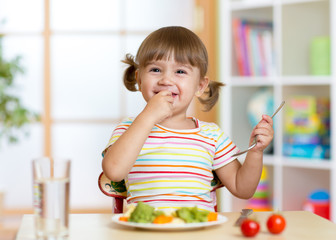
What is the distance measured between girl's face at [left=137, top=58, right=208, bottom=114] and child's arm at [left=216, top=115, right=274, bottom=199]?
0.67 ft

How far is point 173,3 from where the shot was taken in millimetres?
3656

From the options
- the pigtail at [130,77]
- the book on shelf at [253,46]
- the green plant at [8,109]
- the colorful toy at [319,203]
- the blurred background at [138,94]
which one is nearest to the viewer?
the pigtail at [130,77]

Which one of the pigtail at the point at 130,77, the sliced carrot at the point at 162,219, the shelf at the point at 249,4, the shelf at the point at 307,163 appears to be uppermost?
the shelf at the point at 249,4

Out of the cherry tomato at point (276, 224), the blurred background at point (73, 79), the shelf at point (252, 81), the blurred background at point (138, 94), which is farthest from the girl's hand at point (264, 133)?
the blurred background at point (73, 79)

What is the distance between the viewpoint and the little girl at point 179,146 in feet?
4.49

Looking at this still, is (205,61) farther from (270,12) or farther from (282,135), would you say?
(270,12)

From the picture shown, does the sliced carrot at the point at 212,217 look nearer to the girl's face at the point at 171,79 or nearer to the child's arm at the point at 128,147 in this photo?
the child's arm at the point at 128,147

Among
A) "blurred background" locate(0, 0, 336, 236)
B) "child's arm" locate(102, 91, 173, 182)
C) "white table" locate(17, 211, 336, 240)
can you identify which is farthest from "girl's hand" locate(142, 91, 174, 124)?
"blurred background" locate(0, 0, 336, 236)

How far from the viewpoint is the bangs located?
141 centimetres

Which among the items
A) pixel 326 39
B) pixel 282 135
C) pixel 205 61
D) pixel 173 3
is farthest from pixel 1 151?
pixel 205 61

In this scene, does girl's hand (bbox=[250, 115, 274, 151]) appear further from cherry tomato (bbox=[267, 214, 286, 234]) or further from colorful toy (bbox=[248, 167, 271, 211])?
colorful toy (bbox=[248, 167, 271, 211])

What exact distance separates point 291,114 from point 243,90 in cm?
40

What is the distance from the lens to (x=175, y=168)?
1.39m

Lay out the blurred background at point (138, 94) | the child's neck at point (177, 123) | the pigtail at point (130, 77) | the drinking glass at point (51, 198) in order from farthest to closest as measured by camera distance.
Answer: the blurred background at point (138, 94)
the pigtail at point (130, 77)
the child's neck at point (177, 123)
the drinking glass at point (51, 198)
